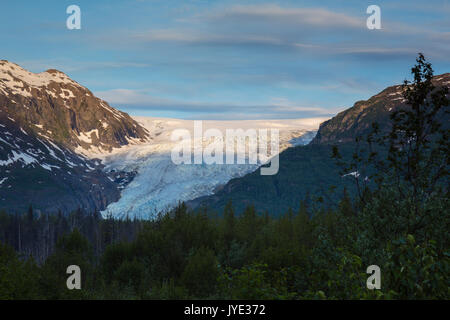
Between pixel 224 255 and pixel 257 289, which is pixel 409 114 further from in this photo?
pixel 224 255

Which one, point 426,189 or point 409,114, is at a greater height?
point 409,114

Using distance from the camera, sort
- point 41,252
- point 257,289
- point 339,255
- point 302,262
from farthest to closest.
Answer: point 41,252
point 302,262
point 339,255
point 257,289

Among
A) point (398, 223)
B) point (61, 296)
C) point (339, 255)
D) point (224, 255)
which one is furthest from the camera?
point (224, 255)

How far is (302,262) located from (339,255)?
19.7 meters

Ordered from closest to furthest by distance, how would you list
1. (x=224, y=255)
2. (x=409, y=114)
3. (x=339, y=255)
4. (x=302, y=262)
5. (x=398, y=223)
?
(x=339, y=255) → (x=398, y=223) → (x=409, y=114) → (x=302, y=262) → (x=224, y=255)

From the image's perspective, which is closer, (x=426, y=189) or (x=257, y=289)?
(x=257, y=289)

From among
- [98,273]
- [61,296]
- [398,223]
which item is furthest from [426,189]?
Result: [98,273]

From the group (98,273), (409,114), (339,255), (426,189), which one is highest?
(409,114)

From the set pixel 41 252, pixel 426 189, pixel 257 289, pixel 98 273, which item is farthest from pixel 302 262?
pixel 41 252

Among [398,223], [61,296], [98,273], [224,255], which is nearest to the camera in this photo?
[398,223]

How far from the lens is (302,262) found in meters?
40.0
